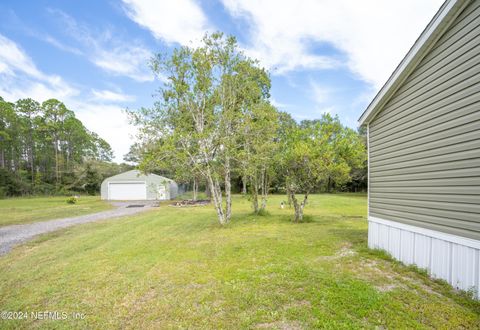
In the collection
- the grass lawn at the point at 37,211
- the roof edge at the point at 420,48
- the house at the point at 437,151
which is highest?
the roof edge at the point at 420,48

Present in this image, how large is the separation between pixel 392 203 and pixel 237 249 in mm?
3920

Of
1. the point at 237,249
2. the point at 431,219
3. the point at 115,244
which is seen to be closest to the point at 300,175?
the point at 237,249

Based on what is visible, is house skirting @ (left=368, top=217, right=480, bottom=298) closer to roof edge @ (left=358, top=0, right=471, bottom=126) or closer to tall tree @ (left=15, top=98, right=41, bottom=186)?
roof edge @ (left=358, top=0, right=471, bottom=126)

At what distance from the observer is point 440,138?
3.75m

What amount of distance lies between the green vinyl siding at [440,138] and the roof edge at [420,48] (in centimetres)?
9

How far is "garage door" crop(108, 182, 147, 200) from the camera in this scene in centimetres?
2423

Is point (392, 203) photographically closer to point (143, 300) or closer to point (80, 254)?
point (143, 300)

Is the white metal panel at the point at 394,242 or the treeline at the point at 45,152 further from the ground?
the treeline at the point at 45,152

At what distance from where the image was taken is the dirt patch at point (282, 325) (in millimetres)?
2506

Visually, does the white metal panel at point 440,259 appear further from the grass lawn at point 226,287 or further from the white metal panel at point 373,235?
the white metal panel at point 373,235

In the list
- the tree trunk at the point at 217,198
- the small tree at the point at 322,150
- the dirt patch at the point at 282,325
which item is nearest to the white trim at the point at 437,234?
the dirt patch at the point at 282,325

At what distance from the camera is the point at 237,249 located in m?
5.81

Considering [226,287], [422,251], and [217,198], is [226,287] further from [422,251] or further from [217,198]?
[217,198]

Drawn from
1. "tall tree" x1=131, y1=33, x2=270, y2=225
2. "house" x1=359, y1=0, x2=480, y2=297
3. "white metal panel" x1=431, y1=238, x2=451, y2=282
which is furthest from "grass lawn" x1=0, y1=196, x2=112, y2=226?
"white metal panel" x1=431, y1=238, x2=451, y2=282
